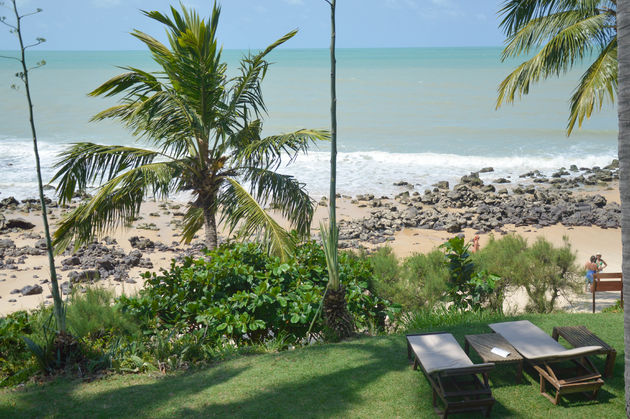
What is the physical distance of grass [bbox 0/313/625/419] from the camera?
503cm

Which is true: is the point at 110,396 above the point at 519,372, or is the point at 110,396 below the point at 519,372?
below

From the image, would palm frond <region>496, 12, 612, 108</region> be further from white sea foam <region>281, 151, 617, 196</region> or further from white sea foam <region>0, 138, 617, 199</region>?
white sea foam <region>281, 151, 617, 196</region>

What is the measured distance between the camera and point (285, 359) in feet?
20.4

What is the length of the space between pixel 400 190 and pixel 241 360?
17.1 metres

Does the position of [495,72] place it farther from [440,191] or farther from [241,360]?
[241,360]

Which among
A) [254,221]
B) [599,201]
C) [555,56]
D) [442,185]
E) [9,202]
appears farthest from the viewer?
[442,185]

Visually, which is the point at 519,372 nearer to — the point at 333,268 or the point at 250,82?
the point at 333,268

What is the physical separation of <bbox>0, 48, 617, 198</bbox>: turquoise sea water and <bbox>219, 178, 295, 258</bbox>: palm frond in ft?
33.4

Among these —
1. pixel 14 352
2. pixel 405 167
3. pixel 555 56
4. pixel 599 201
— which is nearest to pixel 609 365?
pixel 555 56

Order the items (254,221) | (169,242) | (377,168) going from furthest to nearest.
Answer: (377,168) < (169,242) < (254,221)

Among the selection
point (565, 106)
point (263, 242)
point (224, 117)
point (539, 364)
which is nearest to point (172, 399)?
point (263, 242)

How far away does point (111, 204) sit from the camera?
8102 millimetres

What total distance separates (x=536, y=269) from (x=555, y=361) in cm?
343

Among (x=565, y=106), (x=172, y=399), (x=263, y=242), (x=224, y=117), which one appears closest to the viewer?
(x=172, y=399)
